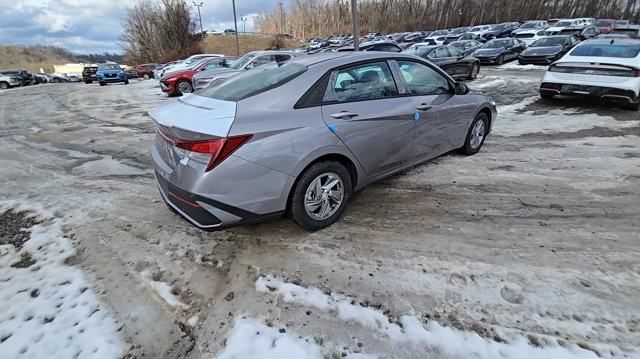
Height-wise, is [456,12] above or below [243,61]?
above

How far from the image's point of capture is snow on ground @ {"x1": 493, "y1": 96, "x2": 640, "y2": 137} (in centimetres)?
675

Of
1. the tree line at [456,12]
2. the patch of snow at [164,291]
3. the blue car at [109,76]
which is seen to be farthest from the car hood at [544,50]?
the tree line at [456,12]

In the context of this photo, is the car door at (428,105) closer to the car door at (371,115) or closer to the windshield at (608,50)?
the car door at (371,115)

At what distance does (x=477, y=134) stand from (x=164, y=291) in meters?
4.65

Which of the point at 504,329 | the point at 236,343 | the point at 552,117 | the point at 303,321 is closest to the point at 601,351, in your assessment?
the point at 504,329

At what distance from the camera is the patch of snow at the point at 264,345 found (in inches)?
84.5

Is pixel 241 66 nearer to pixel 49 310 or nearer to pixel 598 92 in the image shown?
pixel 598 92

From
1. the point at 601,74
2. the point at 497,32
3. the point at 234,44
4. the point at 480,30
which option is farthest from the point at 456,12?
the point at 601,74

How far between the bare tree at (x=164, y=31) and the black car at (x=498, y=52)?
45122 mm

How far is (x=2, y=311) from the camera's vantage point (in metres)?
2.56

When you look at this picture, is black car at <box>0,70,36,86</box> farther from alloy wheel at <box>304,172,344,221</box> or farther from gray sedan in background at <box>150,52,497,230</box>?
alloy wheel at <box>304,172,344,221</box>

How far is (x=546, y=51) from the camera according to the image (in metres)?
17.5

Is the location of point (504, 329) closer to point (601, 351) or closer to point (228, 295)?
point (601, 351)

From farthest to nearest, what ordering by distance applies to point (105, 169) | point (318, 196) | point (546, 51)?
1. point (546, 51)
2. point (105, 169)
3. point (318, 196)
